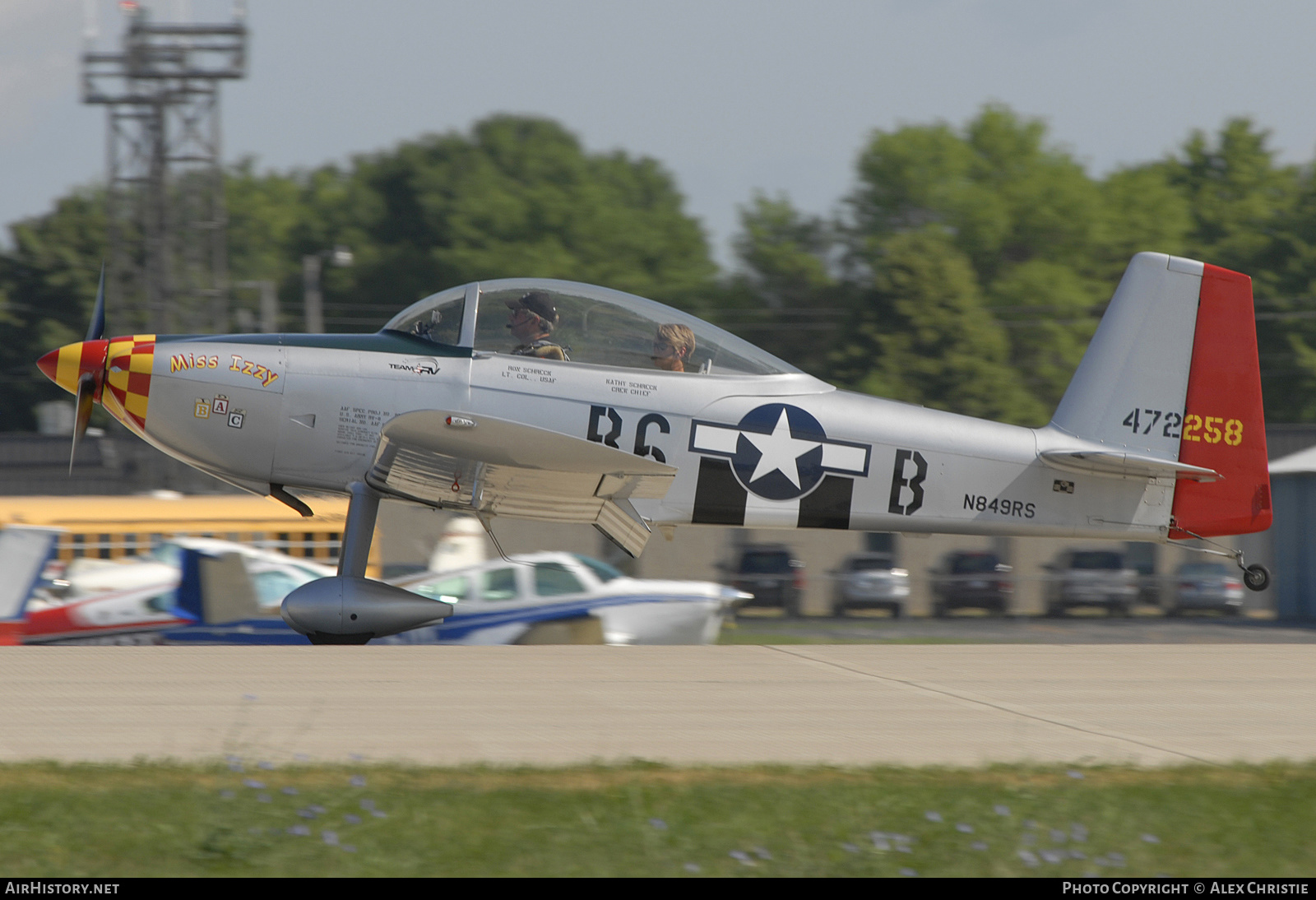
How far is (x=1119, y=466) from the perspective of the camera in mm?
9391

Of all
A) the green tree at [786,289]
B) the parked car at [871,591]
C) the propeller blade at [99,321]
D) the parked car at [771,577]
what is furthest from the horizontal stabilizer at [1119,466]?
the green tree at [786,289]

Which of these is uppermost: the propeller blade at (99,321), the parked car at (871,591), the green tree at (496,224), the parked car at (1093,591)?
the green tree at (496,224)

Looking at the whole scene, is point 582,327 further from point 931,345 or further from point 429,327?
point 931,345

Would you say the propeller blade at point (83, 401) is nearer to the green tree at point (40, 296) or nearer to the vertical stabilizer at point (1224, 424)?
the vertical stabilizer at point (1224, 424)

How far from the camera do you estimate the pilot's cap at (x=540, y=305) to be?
896 cm

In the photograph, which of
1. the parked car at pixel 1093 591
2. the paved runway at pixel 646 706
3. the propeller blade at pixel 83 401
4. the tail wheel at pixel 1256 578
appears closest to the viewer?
the paved runway at pixel 646 706

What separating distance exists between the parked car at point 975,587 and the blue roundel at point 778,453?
57.8ft

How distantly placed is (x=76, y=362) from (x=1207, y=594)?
23185 millimetres

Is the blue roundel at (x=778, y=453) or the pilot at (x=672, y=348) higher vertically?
the pilot at (x=672, y=348)

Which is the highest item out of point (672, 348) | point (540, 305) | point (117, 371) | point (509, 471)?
point (540, 305)

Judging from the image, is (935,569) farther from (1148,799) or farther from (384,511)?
(1148,799)

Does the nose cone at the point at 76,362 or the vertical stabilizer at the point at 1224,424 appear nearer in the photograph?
the nose cone at the point at 76,362

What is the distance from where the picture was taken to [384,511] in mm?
28859

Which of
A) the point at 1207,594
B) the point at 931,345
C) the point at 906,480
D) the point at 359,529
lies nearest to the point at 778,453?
the point at 906,480
